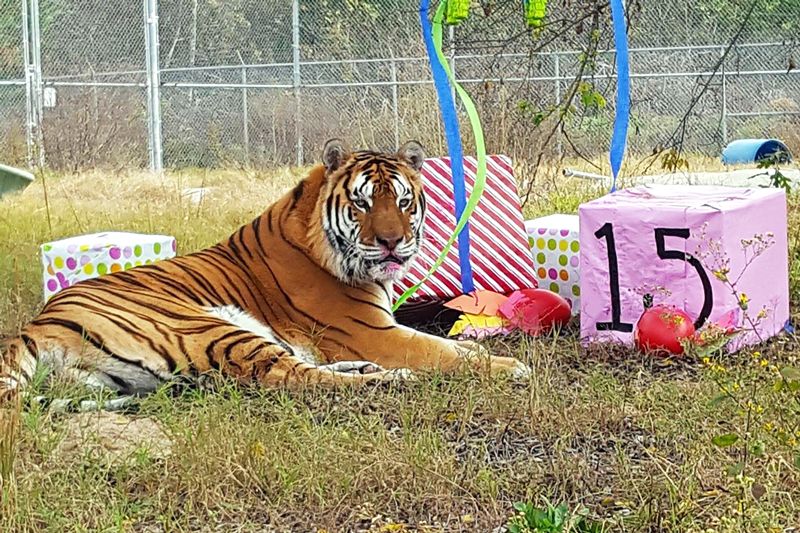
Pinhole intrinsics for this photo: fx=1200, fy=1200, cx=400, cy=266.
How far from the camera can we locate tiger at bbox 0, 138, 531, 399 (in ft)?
14.8

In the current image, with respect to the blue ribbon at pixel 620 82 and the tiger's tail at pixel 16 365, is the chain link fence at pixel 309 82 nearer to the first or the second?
the blue ribbon at pixel 620 82

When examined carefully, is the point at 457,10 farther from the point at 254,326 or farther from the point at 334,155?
the point at 254,326

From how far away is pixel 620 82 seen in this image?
565 centimetres

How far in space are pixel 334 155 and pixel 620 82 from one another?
1434 mm

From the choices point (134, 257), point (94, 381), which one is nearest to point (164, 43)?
point (134, 257)

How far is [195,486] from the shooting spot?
328cm

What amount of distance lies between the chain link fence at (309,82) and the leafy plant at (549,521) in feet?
24.5

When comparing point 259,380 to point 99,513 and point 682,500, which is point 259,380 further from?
point 682,500

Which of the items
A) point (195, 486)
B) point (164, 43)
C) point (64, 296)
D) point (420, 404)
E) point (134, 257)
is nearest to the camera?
point (195, 486)

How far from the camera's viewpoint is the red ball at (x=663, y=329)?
4875 mm

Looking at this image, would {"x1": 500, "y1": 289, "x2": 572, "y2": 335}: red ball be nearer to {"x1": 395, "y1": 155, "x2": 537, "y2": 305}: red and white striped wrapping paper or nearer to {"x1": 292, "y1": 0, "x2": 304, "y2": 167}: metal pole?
{"x1": 395, "y1": 155, "x2": 537, "y2": 305}: red and white striped wrapping paper

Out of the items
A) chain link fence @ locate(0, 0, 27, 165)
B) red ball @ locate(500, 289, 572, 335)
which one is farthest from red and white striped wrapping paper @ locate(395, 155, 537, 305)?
chain link fence @ locate(0, 0, 27, 165)

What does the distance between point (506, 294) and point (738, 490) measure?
311 centimetres

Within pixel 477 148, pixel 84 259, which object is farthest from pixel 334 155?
pixel 84 259
